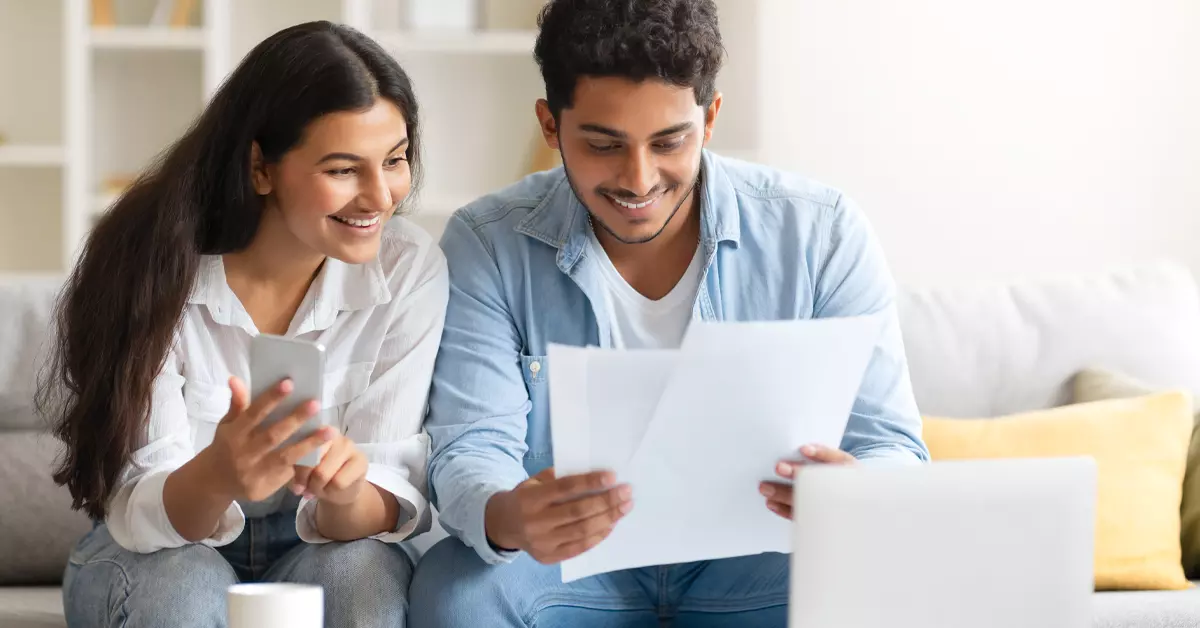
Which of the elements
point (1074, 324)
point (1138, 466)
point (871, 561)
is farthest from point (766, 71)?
point (871, 561)

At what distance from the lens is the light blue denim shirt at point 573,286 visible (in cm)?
162

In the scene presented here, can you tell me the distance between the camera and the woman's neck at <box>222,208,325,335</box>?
163cm

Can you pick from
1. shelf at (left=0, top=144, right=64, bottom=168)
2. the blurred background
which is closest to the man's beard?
the blurred background

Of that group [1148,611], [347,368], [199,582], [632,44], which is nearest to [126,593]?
[199,582]

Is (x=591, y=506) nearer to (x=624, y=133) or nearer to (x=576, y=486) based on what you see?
(x=576, y=486)

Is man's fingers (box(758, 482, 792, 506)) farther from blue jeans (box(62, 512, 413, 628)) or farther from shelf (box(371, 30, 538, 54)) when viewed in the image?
shelf (box(371, 30, 538, 54))

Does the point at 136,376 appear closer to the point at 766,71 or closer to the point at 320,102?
the point at 320,102

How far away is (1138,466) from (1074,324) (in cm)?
32

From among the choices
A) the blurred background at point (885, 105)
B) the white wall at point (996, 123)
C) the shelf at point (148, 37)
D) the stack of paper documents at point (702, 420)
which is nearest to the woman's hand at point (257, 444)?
the stack of paper documents at point (702, 420)

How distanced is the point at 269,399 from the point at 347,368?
45cm

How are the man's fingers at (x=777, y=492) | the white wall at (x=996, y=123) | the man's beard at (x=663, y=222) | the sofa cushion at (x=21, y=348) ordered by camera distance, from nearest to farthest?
the man's fingers at (x=777, y=492) < the man's beard at (x=663, y=222) < the sofa cushion at (x=21, y=348) < the white wall at (x=996, y=123)

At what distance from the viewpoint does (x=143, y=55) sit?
10.1 ft

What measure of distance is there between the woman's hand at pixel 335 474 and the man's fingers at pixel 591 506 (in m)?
0.26

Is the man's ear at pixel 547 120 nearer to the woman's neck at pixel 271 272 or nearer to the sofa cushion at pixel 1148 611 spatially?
A: the woman's neck at pixel 271 272
